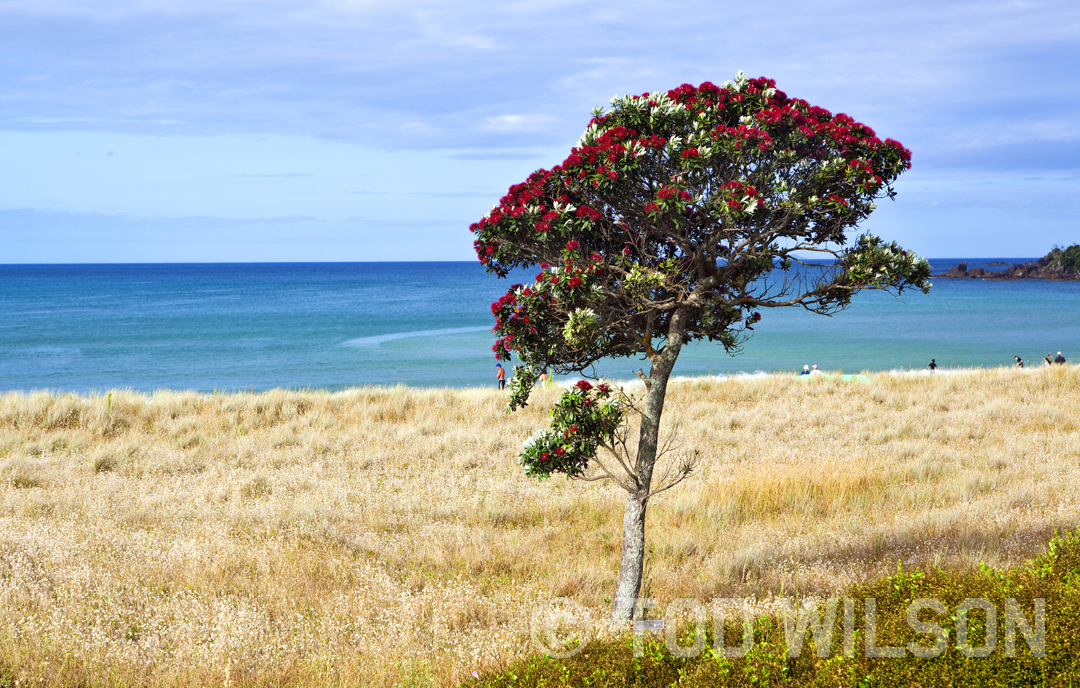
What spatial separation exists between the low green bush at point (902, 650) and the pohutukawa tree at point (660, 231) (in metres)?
1.63

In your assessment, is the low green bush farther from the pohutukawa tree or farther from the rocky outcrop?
the rocky outcrop

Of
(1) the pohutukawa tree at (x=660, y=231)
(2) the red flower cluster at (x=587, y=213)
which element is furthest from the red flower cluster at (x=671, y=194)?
(2) the red flower cluster at (x=587, y=213)

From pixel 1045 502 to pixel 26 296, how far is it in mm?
139945

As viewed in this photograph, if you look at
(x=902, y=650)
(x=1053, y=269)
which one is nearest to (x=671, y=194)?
(x=902, y=650)

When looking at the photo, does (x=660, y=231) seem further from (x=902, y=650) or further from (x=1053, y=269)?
(x=1053, y=269)

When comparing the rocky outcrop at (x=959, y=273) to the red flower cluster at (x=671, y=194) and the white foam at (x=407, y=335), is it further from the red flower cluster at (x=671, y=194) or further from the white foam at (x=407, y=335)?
the red flower cluster at (x=671, y=194)

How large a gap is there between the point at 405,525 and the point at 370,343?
50544mm

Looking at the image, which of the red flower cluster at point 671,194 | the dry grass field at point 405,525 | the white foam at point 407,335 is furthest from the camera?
the white foam at point 407,335

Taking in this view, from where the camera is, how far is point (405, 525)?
9164 mm

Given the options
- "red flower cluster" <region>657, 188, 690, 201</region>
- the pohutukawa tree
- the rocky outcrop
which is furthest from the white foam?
the rocky outcrop

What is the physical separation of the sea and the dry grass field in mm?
10918

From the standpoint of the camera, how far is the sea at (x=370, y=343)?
4153cm

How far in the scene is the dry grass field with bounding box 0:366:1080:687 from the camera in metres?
5.73

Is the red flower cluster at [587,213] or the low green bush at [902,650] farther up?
the red flower cluster at [587,213]
